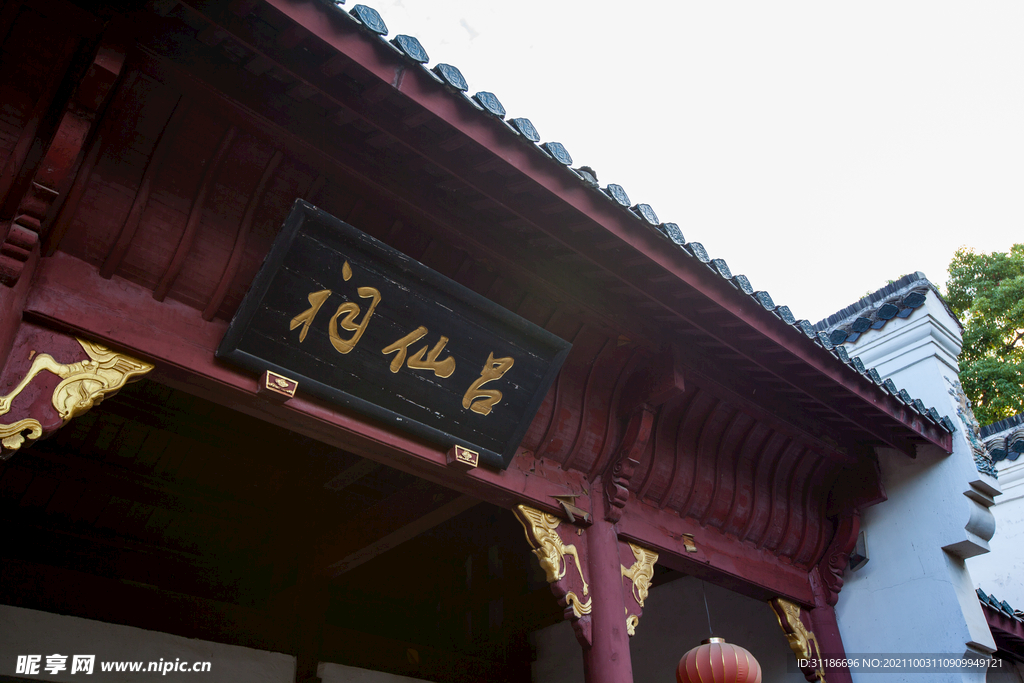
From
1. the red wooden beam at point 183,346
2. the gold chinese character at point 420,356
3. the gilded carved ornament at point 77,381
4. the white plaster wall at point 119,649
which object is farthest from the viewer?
the white plaster wall at point 119,649

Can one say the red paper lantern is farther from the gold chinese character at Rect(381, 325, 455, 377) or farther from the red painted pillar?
Answer: the gold chinese character at Rect(381, 325, 455, 377)

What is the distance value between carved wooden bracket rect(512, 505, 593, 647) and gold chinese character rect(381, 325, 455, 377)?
1107 millimetres

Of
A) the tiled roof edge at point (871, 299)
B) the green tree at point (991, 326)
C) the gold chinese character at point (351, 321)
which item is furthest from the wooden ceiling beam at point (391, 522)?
the green tree at point (991, 326)

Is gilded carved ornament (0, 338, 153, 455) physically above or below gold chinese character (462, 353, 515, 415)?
below

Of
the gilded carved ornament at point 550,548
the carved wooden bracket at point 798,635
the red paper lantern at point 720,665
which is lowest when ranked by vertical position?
the red paper lantern at point 720,665

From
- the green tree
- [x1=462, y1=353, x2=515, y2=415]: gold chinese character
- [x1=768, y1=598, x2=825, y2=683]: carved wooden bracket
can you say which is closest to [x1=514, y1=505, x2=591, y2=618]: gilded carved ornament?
[x1=462, y1=353, x2=515, y2=415]: gold chinese character

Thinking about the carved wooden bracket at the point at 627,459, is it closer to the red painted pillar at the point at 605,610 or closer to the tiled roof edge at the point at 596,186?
the red painted pillar at the point at 605,610

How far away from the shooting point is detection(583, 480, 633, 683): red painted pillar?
14.1 feet

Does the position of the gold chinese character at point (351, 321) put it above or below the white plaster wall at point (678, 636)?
above

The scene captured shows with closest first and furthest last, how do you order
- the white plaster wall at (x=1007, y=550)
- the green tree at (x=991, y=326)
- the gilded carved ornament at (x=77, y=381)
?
the gilded carved ornament at (x=77, y=381) < the white plaster wall at (x=1007, y=550) < the green tree at (x=991, y=326)

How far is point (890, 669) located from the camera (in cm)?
564

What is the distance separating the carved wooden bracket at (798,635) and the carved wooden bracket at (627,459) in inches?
76.7

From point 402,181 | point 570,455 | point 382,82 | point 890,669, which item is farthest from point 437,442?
point 890,669

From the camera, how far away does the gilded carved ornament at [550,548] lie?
4.39m
